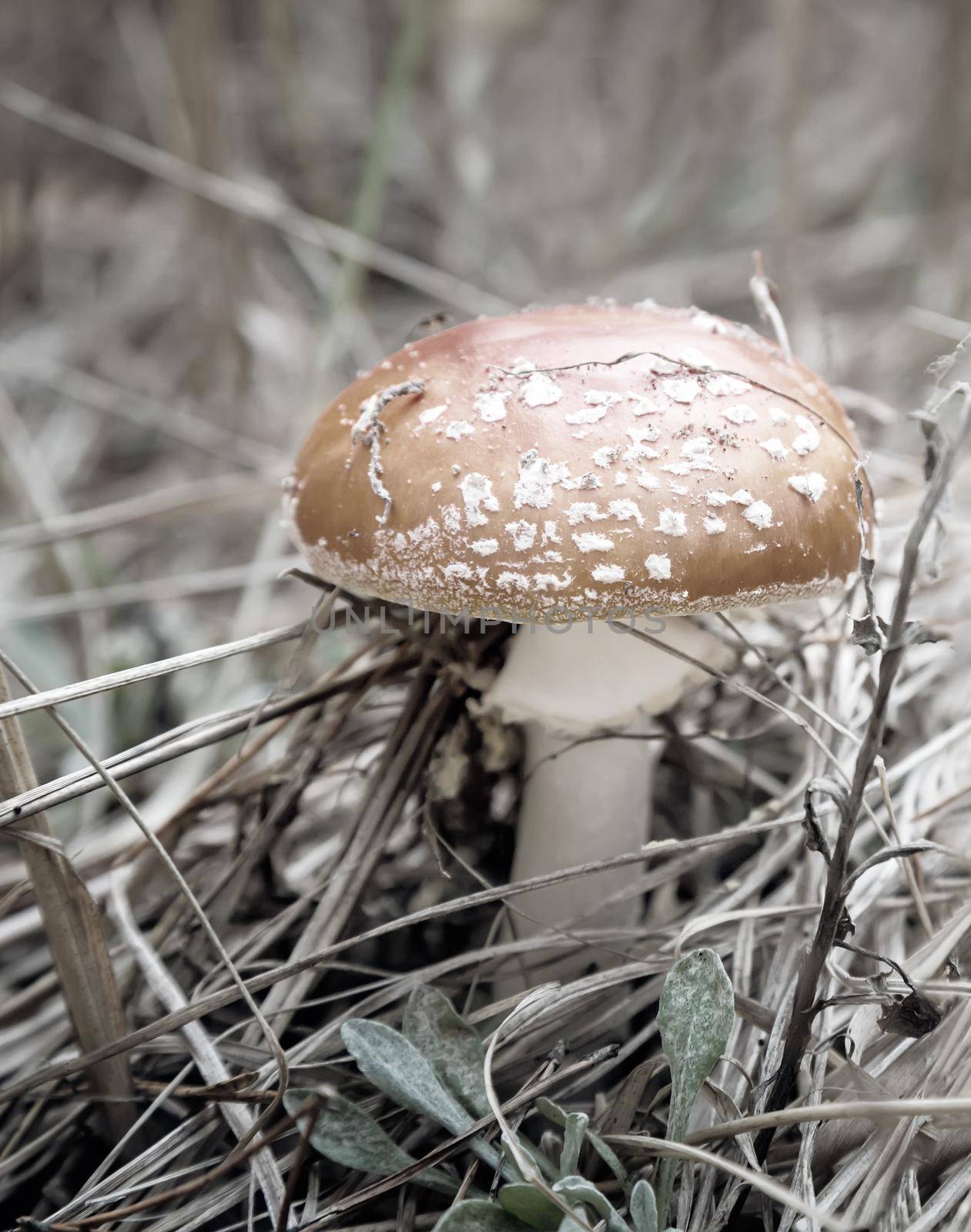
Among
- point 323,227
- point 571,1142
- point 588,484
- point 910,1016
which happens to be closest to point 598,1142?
point 571,1142

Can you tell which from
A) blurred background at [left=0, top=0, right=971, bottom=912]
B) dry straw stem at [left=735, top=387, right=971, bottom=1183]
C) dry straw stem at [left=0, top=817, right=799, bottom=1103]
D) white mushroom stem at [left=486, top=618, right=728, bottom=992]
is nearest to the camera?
dry straw stem at [left=735, top=387, right=971, bottom=1183]

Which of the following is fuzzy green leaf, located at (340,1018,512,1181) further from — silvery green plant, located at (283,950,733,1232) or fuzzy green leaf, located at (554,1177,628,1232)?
fuzzy green leaf, located at (554,1177,628,1232)

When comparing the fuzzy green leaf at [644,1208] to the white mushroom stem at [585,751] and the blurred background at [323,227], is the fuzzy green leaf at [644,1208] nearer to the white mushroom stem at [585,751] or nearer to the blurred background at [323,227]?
the white mushroom stem at [585,751]

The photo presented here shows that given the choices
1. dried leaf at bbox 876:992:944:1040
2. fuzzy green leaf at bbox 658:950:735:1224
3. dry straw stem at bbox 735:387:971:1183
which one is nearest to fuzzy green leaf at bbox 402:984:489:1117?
fuzzy green leaf at bbox 658:950:735:1224

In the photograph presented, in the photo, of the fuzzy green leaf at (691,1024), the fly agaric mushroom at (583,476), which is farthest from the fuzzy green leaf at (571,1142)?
the fly agaric mushroom at (583,476)

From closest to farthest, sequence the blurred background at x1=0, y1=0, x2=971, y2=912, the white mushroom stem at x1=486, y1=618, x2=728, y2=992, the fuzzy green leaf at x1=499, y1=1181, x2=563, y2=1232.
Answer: the fuzzy green leaf at x1=499, y1=1181, x2=563, y2=1232 → the white mushroom stem at x1=486, y1=618, x2=728, y2=992 → the blurred background at x1=0, y1=0, x2=971, y2=912

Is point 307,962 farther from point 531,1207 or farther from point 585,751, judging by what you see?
point 585,751
